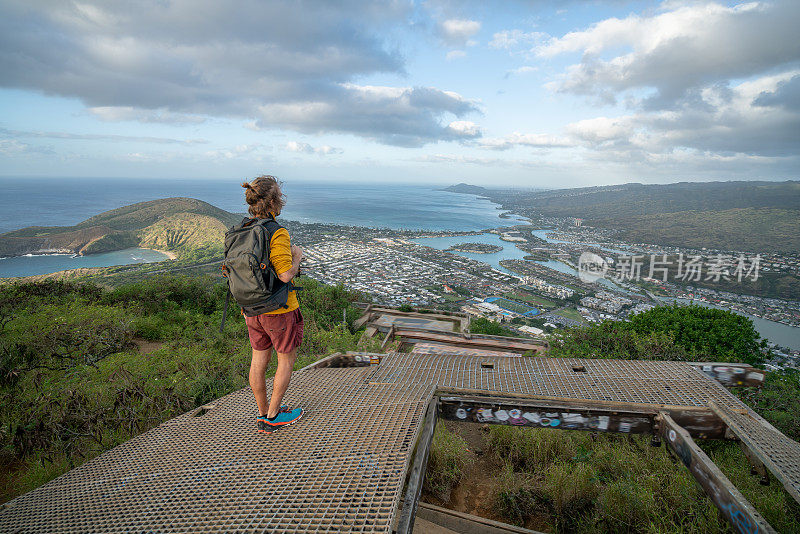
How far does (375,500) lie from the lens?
1592 millimetres

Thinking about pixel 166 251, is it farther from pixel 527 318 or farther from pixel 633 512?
pixel 633 512

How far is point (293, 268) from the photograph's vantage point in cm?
225

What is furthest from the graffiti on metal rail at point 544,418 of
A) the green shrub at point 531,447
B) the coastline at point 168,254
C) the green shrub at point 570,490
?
the coastline at point 168,254

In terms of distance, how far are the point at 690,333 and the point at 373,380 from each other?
22.5ft

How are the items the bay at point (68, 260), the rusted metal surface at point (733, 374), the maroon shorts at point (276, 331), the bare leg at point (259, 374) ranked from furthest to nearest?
1. the bay at point (68, 260)
2. the rusted metal surface at point (733, 374)
3. the bare leg at point (259, 374)
4. the maroon shorts at point (276, 331)

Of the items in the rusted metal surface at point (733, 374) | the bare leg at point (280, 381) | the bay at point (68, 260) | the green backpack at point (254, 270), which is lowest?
the bay at point (68, 260)

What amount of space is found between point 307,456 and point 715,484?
224 centimetres

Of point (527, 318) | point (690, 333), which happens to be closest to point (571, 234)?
point (527, 318)

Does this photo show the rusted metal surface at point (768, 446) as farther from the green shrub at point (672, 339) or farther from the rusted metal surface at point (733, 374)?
the green shrub at point (672, 339)

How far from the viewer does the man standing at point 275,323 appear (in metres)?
2.22

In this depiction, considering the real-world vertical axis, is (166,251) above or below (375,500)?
below

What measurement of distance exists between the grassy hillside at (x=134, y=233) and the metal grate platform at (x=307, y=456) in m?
35.0

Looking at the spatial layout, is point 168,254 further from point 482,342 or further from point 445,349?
point 482,342

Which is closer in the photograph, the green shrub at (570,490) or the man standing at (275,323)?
the man standing at (275,323)
